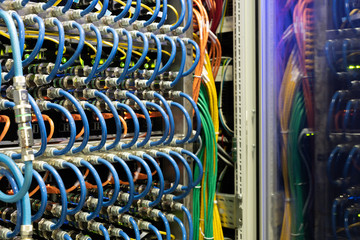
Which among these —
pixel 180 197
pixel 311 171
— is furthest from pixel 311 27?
pixel 180 197

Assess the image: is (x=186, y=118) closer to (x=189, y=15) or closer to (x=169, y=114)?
(x=169, y=114)

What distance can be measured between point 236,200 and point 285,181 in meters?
0.38

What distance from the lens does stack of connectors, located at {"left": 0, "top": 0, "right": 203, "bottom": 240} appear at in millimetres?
1133

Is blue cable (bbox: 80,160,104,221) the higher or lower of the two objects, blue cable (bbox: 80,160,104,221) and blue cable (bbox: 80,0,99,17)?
the lower

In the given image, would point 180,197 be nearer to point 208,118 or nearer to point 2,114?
point 208,118

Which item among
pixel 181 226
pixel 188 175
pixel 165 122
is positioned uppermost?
pixel 165 122

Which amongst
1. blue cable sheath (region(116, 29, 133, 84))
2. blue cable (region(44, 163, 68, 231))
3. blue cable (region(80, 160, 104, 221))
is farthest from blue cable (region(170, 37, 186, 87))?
blue cable (region(44, 163, 68, 231))

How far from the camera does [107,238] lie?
1289mm

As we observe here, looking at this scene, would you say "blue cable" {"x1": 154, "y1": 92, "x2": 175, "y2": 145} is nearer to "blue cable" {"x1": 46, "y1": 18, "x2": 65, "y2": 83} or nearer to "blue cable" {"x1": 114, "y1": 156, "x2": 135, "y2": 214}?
"blue cable" {"x1": 114, "y1": 156, "x2": 135, "y2": 214}

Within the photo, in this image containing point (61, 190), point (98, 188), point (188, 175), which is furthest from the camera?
point (188, 175)

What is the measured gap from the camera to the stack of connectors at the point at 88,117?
1.13m

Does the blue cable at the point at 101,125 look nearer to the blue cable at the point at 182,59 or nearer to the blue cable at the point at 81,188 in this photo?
the blue cable at the point at 81,188

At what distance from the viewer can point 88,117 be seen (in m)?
1.50

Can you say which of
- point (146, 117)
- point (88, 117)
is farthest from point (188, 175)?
point (88, 117)
